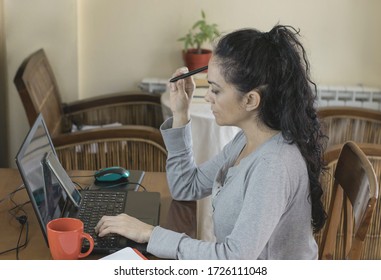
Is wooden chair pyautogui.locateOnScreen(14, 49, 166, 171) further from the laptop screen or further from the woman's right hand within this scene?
the laptop screen

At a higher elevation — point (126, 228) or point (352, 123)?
point (126, 228)

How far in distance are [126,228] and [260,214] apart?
281 millimetres

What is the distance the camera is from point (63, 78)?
9.05 feet

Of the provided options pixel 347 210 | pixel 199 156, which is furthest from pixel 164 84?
pixel 347 210

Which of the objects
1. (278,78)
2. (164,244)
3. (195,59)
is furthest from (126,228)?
(195,59)

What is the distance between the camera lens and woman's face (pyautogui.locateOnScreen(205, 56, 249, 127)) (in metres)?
1.21

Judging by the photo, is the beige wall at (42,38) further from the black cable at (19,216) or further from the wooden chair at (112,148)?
the black cable at (19,216)

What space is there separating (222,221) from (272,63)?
1.11 feet

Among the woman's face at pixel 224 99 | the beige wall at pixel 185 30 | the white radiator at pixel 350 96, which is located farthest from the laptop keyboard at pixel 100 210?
the white radiator at pixel 350 96

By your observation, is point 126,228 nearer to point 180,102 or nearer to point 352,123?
point 180,102

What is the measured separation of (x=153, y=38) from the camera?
9.32 feet

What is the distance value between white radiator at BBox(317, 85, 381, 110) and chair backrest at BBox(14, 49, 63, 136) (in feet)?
4.05

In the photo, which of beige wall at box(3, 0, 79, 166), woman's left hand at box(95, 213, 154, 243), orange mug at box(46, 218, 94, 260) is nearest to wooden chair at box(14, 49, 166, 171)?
beige wall at box(3, 0, 79, 166)
